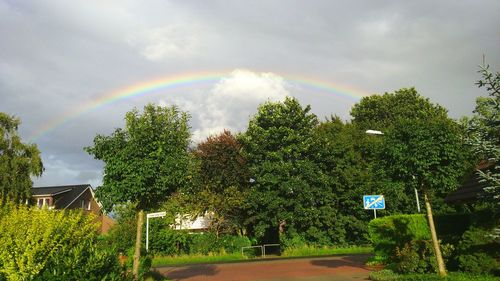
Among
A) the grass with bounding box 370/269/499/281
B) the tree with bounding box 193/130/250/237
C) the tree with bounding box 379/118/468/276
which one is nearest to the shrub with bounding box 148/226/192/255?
the tree with bounding box 193/130/250/237

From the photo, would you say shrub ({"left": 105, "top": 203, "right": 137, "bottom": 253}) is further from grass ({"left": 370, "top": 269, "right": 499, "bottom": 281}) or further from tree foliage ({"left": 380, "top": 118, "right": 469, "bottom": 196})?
tree foliage ({"left": 380, "top": 118, "right": 469, "bottom": 196})

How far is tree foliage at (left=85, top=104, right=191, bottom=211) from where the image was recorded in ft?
41.5

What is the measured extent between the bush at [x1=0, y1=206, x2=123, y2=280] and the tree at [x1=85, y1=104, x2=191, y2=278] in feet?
11.1

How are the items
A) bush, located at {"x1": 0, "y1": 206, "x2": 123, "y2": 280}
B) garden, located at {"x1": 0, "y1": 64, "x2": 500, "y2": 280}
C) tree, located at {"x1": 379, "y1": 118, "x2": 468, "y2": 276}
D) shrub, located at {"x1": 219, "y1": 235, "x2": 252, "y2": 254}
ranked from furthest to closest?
shrub, located at {"x1": 219, "y1": 235, "x2": 252, "y2": 254} < tree, located at {"x1": 379, "y1": 118, "x2": 468, "y2": 276} < garden, located at {"x1": 0, "y1": 64, "x2": 500, "y2": 280} < bush, located at {"x1": 0, "y1": 206, "x2": 123, "y2": 280}

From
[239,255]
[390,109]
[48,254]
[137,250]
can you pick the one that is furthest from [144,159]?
[390,109]

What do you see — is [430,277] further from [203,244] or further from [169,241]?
[169,241]

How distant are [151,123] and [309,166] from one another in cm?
2327

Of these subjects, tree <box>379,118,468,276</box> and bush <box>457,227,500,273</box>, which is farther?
tree <box>379,118,468,276</box>

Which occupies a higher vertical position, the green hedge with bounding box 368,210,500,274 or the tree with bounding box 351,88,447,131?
the tree with bounding box 351,88,447,131

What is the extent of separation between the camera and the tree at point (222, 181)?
34.8 metres

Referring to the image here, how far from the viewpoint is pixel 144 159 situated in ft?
42.1

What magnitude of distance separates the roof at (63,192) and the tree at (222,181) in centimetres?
2925

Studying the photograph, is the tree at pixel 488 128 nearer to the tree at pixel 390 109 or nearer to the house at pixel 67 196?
the tree at pixel 390 109

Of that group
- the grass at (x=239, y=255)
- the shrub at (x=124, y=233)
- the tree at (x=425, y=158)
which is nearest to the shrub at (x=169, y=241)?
the grass at (x=239, y=255)
